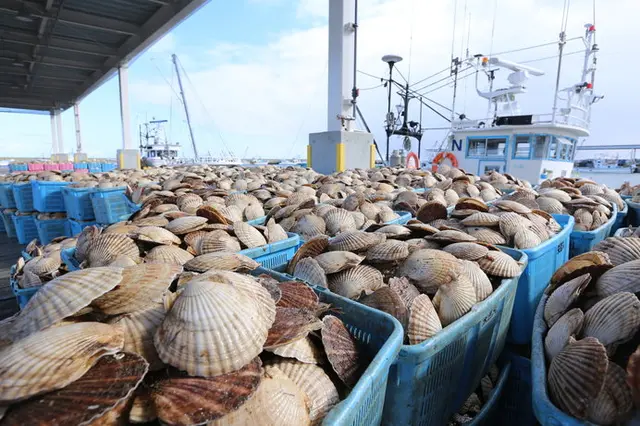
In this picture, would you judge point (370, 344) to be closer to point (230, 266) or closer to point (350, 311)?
point (350, 311)

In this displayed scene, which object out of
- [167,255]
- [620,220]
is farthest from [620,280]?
[620,220]

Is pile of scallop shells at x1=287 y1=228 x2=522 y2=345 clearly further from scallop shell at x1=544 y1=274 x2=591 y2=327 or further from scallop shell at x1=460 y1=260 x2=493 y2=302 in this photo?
scallop shell at x1=544 y1=274 x2=591 y2=327

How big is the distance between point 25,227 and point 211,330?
814cm

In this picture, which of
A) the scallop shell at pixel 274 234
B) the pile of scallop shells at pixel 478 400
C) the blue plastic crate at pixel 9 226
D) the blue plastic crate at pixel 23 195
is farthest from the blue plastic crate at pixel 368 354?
the blue plastic crate at pixel 9 226

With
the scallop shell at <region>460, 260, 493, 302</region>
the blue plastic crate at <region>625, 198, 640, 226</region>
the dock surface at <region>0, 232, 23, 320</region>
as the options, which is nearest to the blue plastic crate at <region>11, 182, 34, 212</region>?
the dock surface at <region>0, 232, 23, 320</region>

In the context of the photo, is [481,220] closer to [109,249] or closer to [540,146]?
[109,249]

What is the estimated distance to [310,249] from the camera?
2.17 m

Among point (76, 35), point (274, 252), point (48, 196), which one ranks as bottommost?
point (48, 196)

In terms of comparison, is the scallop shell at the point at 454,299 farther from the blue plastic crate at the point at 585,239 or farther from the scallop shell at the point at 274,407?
the blue plastic crate at the point at 585,239

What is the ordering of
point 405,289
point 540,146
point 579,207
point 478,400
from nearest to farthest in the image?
point 405,289 → point 478,400 → point 579,207 → point 540,146

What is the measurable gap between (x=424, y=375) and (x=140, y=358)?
39.4 inches

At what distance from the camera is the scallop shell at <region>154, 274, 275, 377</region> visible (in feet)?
3.48

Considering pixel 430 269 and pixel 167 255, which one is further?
pixel 167 255

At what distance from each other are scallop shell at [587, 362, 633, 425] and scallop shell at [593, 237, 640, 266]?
1.35 meters
